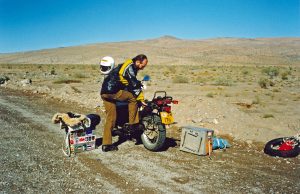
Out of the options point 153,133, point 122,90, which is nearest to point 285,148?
point 153,133

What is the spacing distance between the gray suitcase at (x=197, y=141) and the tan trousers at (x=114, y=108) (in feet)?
4.12

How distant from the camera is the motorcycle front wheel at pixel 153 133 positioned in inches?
298

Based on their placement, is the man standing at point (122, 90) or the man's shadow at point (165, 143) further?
the man's shadow at point (165, 143)

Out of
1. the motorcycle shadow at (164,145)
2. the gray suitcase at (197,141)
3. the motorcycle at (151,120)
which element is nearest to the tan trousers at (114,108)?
the motorcycle at (151,120)

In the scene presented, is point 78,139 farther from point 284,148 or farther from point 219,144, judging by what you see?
point 284,148

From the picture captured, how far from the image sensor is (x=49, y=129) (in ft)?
32.9

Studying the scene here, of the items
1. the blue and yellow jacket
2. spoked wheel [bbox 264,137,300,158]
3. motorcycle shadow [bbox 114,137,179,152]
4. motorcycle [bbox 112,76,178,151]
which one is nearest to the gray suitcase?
motorcycle shadow [bbox 114,137,179,152]

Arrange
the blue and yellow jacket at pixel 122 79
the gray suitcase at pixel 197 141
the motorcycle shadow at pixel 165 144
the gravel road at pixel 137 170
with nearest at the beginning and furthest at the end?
the gravel road at pixel 137 170 < the blue and yellow jacket at pixel 122 79 < the gray suitcase at pixel 197 141 < the motorcycle shadow at pixel 165 144

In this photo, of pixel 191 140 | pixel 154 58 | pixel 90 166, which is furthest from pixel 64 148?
pixel 154 58

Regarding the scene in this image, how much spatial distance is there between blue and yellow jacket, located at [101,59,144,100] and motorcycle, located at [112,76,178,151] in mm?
266

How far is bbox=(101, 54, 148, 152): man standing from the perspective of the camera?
7.46m

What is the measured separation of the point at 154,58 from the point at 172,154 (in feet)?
388

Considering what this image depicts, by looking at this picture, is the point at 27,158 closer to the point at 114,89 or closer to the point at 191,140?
the point at 114,89

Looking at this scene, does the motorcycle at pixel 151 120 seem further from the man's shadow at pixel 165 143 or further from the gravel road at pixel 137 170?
the man's shadow at pixel 165 143
